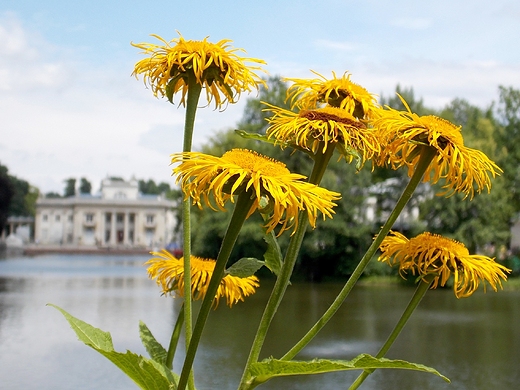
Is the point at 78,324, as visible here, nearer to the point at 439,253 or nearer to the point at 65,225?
the point at 439,253

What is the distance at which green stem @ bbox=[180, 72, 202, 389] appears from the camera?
1.94 metres

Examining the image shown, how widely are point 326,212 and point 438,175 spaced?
61cm

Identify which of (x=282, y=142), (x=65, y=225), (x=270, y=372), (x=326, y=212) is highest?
(x=282, y=142)

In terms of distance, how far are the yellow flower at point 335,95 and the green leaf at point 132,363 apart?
92 centimetres

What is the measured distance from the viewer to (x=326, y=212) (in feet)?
5.02

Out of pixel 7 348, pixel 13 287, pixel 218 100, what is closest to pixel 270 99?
pixel 13 287

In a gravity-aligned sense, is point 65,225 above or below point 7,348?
below

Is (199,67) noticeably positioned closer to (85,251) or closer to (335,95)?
(335,95)

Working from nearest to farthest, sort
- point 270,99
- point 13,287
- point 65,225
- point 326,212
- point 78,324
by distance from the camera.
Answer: point 326,212 < point 78,324 < point 13,287 < point 270,99 < point 65,225

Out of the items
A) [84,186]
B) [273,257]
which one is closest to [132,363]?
[273,257]

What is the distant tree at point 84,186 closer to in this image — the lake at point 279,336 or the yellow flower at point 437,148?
the lake at point 279,336

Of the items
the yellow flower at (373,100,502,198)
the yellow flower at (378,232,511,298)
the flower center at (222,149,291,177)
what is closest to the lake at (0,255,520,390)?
the yellow flower at (378,232,511,298)

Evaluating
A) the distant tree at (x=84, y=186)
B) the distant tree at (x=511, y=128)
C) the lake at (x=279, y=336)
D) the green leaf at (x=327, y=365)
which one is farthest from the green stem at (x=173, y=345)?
the distant tree at (x=84, y=186)

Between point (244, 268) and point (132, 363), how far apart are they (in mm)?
414
